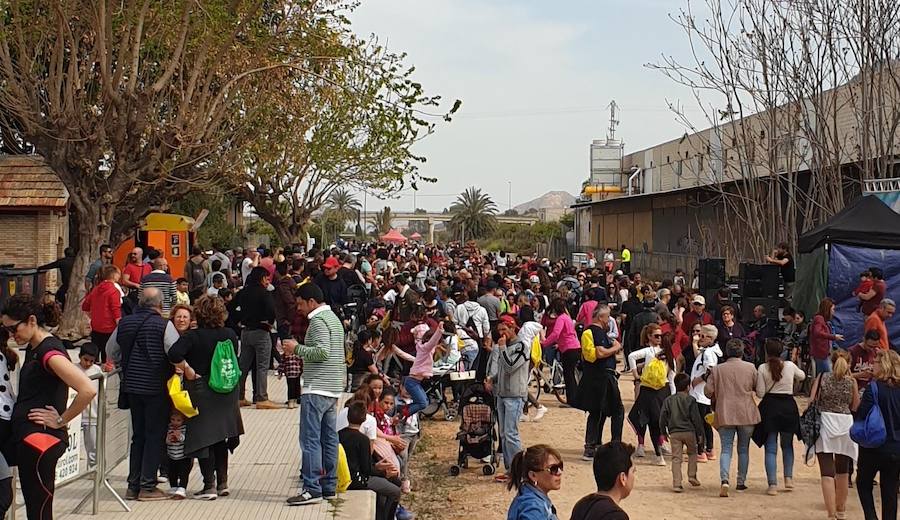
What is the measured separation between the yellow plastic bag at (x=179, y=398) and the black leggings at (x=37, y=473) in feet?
6.21

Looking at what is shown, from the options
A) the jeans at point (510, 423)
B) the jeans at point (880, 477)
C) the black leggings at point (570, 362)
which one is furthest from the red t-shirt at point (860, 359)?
the black leggings at point (570, 362)

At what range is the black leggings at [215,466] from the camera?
30.8 feet

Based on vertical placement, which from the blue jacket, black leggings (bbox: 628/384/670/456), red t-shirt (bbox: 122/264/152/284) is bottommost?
black leggings (bbox: 628/384/670/456)

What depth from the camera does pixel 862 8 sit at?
74.9ft

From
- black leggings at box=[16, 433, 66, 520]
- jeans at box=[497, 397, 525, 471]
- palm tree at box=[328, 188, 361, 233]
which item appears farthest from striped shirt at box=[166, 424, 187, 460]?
palm tree at box=[328, 188, 361, 233]

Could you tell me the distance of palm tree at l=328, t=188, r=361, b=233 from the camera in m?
104

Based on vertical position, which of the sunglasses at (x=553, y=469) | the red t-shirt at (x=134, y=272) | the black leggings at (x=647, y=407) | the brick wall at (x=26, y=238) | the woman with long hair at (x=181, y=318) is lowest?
the black leggings at (x=647, y=407)

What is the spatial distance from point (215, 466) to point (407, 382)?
11.5 feet

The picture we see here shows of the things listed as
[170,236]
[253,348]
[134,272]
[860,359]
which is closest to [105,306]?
[253,348]

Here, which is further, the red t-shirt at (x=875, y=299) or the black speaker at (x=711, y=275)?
the black speaker at (x=711, y=275)

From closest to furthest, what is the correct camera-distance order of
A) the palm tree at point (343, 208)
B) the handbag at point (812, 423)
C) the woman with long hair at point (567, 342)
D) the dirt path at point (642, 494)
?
the handbag at point (812, 423) → the dirt path at point (642, 494) → the woman with long hair at point (567, 342) → the palm tree at point (343, 208)

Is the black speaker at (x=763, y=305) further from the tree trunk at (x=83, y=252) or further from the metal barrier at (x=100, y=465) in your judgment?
the metal barrier at (x=100, y=465)

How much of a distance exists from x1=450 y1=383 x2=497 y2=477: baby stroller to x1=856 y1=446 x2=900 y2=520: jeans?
13.4ft

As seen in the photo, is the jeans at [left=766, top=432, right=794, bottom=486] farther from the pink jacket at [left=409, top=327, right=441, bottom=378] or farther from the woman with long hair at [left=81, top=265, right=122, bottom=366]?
the woman with long hair at [left=81, top=265, right=122, bottom=366]
